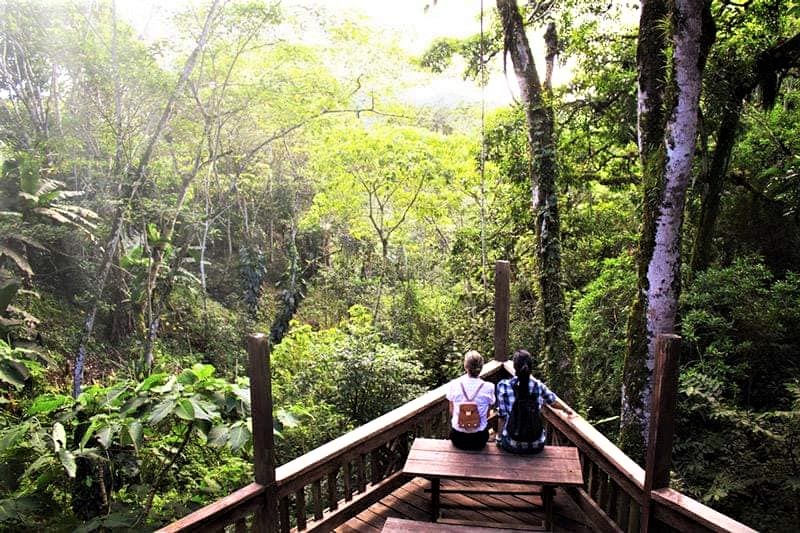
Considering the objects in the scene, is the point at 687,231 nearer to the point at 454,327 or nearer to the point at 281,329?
the point at 454,327

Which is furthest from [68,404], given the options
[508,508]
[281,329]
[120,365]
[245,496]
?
[281,329]

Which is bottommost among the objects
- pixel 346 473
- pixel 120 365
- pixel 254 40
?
pixel 120 365

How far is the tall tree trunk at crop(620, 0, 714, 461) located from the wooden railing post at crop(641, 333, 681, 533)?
1983mm

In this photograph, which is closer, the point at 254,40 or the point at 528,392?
the point at 528,392

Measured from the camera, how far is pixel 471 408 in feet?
11.2

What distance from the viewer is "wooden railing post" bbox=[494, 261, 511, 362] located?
462 centimetres

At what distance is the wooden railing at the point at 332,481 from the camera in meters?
2.50

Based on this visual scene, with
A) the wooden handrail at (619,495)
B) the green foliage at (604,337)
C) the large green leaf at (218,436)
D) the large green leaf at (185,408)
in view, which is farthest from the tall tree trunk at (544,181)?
the large green leaf at (185,408)

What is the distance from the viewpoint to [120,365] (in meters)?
11.4

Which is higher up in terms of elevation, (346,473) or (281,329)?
(346,473)

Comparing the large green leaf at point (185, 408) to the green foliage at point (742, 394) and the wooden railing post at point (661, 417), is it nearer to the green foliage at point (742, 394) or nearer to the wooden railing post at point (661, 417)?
the wooden railing post at point (661, 417)

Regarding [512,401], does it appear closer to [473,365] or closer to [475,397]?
[475,397]

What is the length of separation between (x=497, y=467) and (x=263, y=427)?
60.2 inches

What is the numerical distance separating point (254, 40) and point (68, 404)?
10.5m
